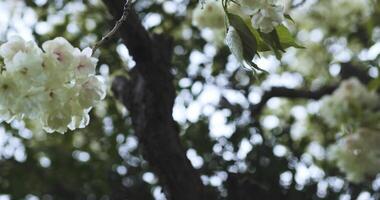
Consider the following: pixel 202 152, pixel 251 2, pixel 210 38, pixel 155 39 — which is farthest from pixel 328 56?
pixel 251 2

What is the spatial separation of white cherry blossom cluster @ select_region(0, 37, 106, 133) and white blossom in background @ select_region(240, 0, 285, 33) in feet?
1.01

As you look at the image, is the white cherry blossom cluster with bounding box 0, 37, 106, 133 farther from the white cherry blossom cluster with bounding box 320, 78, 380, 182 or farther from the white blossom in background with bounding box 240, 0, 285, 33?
the white cherry blossom cluster with bounding box 320, 78, 380, 182

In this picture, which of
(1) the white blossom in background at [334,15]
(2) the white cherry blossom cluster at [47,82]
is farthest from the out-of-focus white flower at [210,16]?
(2) the white cherry blossom cluster at [47,82]

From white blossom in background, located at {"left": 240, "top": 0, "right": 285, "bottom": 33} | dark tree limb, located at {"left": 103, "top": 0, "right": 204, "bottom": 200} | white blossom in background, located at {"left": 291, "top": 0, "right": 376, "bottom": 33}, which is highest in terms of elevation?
white blossom in background, located at {"left": 240, "top": 0, "right": 285, "bottom": 33}

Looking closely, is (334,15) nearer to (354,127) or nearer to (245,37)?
(354,127)

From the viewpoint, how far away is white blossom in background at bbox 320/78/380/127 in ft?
A: 10.2

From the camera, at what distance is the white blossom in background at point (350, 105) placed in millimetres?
3102

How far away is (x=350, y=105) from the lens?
3.16 m

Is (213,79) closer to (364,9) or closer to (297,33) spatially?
(297,33)

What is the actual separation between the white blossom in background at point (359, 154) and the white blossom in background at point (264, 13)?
175 centimetres

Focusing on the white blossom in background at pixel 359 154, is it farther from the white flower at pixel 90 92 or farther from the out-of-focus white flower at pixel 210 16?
the white flower at pixel 90 92

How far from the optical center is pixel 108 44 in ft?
8.85

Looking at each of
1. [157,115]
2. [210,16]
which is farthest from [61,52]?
[210,16]

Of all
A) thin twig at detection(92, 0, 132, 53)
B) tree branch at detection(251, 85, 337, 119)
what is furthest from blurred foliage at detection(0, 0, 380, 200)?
thin twig at detection(92, 0, 132, 53)
